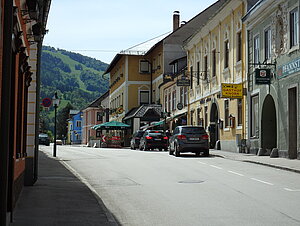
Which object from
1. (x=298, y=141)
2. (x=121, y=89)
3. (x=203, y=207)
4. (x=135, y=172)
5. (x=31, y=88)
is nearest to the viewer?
(x=203, y=207)

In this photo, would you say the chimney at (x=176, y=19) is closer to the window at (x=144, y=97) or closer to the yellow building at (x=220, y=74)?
the window at (x=144, y=97)

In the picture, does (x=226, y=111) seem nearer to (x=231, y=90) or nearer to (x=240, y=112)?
(x=240, y=112)

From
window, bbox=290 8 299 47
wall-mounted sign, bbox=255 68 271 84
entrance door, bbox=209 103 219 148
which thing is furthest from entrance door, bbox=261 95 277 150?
entrance door, bbox=209 103 219 148

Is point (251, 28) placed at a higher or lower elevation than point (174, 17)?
lower

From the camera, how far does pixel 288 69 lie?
2531 centimetres

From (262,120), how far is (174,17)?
1601 inches

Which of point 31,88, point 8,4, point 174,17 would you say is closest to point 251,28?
point 31,88

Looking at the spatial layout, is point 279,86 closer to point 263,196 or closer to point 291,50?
point 291,50

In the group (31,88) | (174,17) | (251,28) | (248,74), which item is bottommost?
(31,88)

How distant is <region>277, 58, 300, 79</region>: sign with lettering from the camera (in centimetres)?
2428

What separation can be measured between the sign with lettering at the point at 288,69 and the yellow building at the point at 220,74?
5872mm

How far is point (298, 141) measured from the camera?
952 inches

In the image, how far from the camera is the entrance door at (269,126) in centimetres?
2908

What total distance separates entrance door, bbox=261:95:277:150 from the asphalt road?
410 inches
